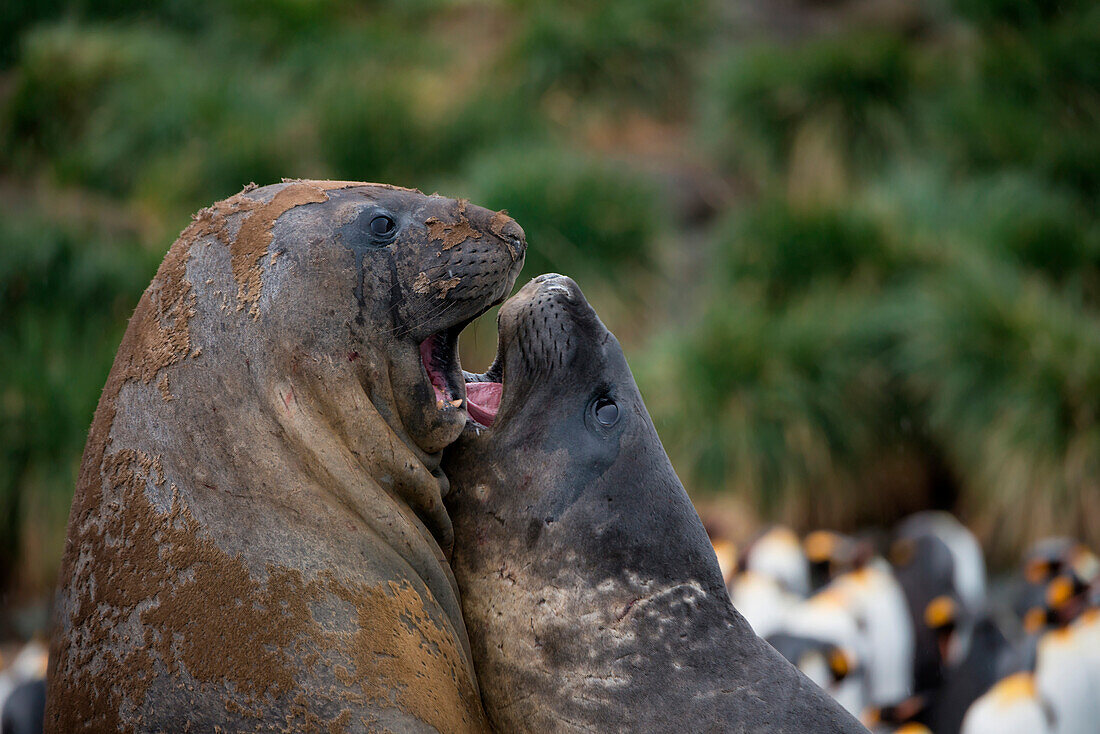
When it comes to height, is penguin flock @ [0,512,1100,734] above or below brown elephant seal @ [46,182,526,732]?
below

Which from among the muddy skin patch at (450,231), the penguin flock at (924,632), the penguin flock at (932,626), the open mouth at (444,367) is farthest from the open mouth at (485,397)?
the penguin flock at (932,626)

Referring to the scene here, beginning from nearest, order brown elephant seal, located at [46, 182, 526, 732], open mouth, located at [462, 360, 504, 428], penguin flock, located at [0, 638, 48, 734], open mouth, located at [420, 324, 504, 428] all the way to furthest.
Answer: brown elephant seal, located at [46, 182, 526, 732] < open mouth, located at [420, 324, 504, 428] < open mouth, located at [462, 360, 504, 428] < penguin flock, located at [0, 638, 48, 734]

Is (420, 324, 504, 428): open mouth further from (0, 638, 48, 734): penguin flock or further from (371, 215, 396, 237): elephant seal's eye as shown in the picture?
(0, 638, 48, 734): penguin flock

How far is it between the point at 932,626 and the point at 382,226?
6.89m

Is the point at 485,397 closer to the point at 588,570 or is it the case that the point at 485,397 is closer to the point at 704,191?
the point at 588,570

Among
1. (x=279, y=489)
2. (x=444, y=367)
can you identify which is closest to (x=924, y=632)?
A: (x=444, y=367)

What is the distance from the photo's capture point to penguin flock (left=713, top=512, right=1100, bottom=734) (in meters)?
6.32

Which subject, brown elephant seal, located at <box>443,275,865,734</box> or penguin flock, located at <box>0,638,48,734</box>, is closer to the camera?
brown elephant seal, located at <box>443,275,865,734</box>

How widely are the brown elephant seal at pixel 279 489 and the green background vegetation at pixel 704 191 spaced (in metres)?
8.11

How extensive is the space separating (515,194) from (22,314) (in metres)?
5.11

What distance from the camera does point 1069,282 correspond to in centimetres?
1233

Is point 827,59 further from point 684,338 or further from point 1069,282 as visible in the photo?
point 684,338

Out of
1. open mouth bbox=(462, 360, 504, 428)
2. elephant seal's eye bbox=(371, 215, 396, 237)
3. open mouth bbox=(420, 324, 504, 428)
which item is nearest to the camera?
elephant seal's eye bbox=(371, 215, 396, 237)

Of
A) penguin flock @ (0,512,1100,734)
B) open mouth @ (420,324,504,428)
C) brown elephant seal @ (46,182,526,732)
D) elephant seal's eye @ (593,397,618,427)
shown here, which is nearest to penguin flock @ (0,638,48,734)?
penguin flock @ (0,512,1100,734)
